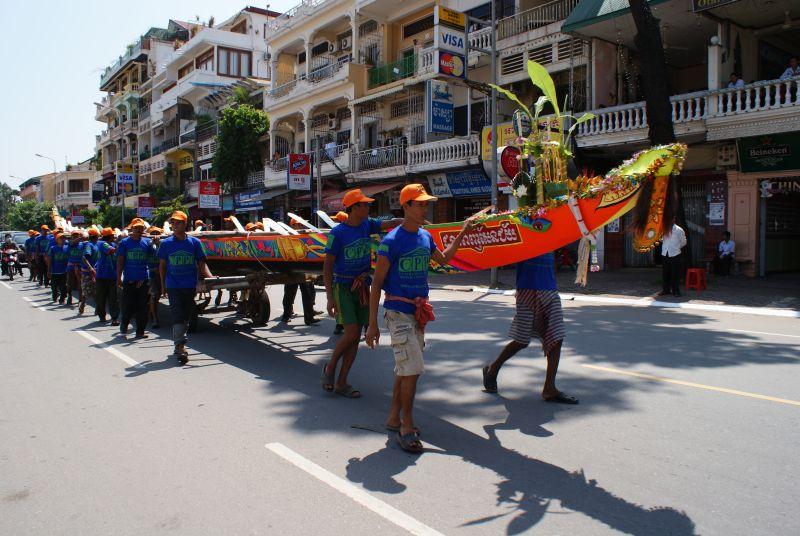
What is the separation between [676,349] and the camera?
27.0 feet

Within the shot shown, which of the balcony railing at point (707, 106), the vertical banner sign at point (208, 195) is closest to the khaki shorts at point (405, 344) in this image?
the balcony railing at point (707, 106)

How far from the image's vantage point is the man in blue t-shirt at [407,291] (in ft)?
15.2

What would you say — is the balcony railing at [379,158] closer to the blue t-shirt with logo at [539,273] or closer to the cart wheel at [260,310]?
the cart wheel at [260,310]

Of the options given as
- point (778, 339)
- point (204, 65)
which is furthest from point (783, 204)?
point (204, 65)

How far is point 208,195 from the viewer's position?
35.7 m

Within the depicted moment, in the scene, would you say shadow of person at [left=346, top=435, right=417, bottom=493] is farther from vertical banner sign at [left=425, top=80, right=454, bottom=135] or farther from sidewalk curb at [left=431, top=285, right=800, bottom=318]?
vertical banner sign at [left=425, top=80, right=454, bottom=135]

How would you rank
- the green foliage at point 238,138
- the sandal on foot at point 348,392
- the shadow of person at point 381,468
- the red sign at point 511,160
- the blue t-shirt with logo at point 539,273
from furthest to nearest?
1. the green foliage at point 238,138
2. the sandal on foot at point 348,392
3. the blue t-shirt with logo at point 539,273
4. the red sign at point 511,160
5. the shadow of person at point 381,468

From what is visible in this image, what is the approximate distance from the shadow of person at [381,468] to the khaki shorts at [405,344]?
59 centimetres

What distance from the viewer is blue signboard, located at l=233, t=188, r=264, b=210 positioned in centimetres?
3500

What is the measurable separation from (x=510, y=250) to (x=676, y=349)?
4050 millimetres

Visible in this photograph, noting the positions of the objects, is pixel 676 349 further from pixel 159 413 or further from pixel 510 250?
pixel 159 413

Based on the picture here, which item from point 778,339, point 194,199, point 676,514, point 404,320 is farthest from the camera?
point 194,199

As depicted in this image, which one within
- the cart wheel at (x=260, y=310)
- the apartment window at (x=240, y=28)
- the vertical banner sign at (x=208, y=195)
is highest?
the apartment window at (x=240, y=28)

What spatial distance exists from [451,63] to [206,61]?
3030cm
